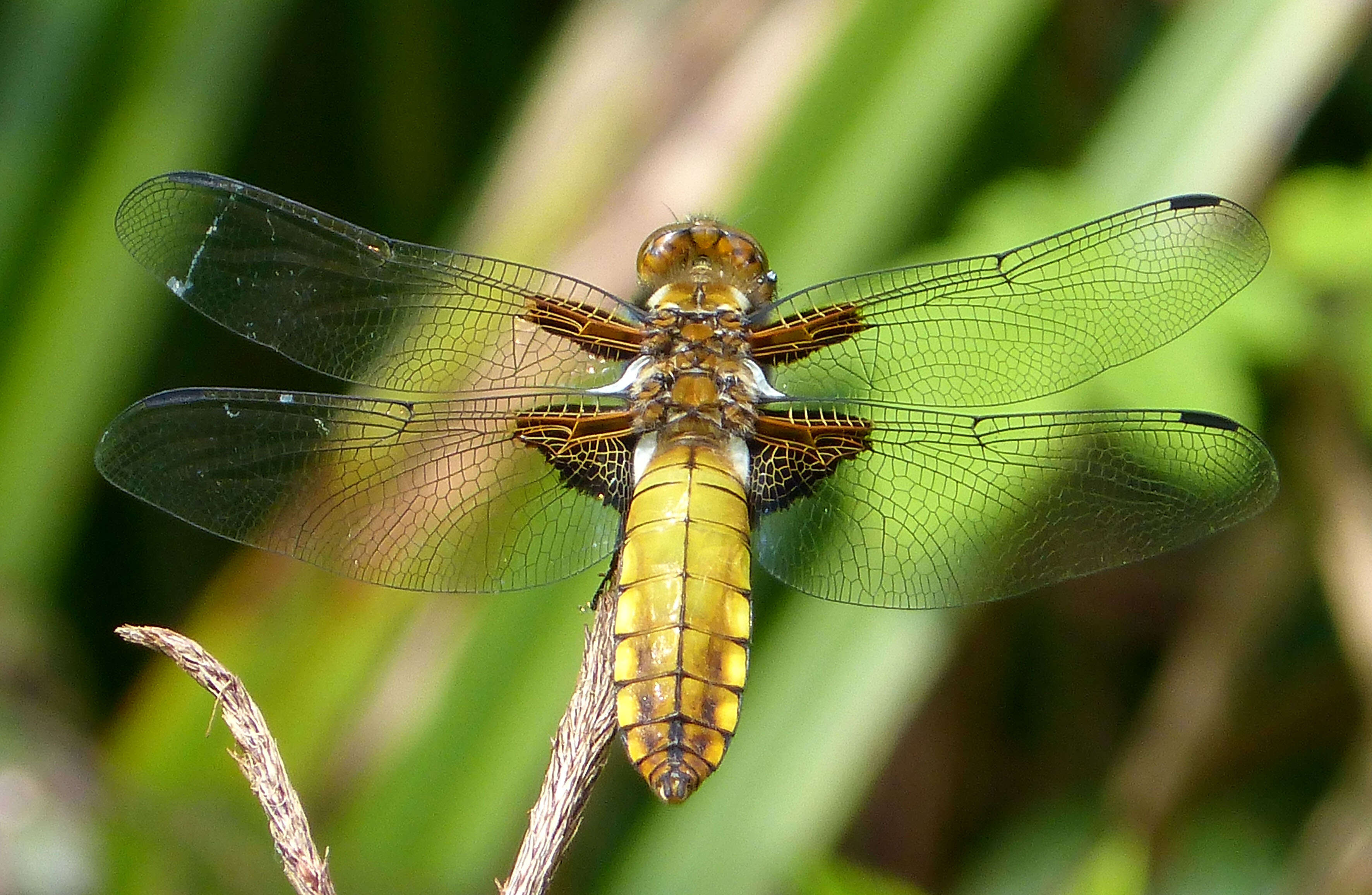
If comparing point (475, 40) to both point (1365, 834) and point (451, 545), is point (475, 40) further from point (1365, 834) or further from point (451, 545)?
point (1365, 834)

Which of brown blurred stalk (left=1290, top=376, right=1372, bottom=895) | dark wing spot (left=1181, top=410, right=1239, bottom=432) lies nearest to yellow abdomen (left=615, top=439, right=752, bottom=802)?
dark wing spot (left=1181, top=410, right=1239, bottom=432)

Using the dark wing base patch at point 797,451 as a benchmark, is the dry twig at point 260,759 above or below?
below

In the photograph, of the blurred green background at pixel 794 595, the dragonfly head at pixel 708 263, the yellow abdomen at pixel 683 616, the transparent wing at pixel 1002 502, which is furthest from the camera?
Result: the blurred green background at pixel 794 595

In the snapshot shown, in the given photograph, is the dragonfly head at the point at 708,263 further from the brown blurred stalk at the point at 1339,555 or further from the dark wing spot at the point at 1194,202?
the brown blurred stalk at the point at 1339,555

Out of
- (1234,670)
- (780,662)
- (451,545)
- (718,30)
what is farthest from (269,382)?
(1234,670)

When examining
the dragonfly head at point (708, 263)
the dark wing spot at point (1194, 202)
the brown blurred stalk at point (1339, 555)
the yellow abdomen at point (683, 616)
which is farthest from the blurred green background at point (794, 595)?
the yellow abdomen at point (683, 616)

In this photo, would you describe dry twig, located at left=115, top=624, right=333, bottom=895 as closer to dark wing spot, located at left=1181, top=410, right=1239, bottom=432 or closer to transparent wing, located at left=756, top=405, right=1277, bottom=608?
transparent wing, located at left=756, top=405, right=1277, bottom=608

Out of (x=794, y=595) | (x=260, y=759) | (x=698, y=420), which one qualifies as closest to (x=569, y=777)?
(x=260, y=759)
